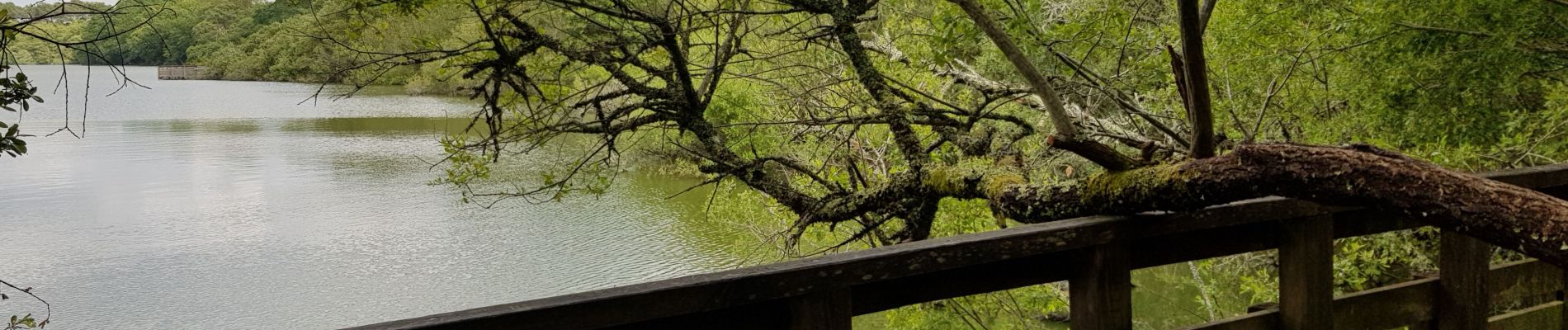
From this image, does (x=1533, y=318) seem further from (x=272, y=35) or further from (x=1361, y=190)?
(x=272, y=35)

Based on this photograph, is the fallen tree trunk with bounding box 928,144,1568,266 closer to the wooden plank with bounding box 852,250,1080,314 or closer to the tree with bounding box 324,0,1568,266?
the tree with bounding box 324,0,1568,266

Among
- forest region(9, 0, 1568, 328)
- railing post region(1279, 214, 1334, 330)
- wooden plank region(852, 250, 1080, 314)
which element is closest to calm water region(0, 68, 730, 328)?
forest region(9, 0, 1568, 328)

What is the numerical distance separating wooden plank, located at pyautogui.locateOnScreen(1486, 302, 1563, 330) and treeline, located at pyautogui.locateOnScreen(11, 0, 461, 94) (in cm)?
356

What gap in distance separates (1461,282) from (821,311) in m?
1.80

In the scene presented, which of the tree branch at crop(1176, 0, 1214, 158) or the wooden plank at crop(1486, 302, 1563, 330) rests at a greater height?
the tree branch at crop(1176, 0, 1214, 158)

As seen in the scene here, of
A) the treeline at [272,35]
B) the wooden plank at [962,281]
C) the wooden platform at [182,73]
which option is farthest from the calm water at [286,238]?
the wooden platform at [182,73]

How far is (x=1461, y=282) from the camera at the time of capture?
2.45 meters

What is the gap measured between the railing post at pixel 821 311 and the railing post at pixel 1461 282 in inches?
67.0

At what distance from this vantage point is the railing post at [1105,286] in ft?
6.42

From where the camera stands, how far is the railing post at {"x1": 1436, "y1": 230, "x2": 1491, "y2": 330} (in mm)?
2443

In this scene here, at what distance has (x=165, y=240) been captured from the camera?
48.9 ft

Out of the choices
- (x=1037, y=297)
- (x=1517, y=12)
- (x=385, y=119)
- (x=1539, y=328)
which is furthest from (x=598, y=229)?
(x=385, y=119)

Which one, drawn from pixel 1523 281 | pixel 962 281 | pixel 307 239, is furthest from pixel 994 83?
pixel 307 239

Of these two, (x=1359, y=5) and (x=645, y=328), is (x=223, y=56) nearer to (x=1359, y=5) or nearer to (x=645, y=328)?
(x=1359, y=5)
